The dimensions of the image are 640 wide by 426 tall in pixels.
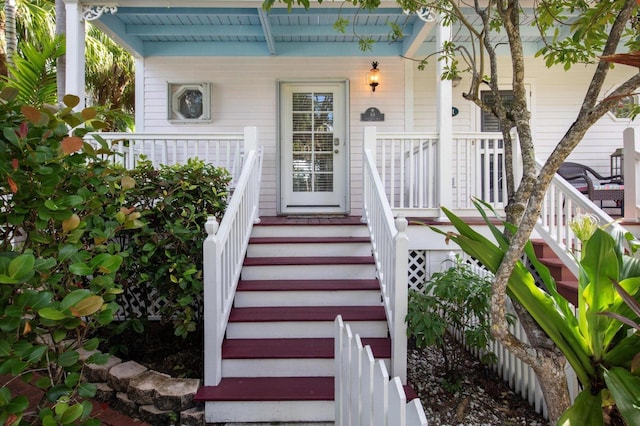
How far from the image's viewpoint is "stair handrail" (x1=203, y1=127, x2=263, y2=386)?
2.64 metres

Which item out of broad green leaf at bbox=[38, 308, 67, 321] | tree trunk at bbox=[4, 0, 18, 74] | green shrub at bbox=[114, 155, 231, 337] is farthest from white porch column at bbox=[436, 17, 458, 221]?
tree trunk at bbox=[4, 0, 18, 74]

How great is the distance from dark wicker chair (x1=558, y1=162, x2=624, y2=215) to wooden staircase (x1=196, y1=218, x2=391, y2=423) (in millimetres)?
3024

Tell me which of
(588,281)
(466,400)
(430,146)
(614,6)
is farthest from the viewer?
(430,146)

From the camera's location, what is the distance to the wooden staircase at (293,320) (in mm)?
2543

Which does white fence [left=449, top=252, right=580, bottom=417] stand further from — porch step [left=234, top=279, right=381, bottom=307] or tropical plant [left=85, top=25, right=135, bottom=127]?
tropical plant [left=85, top=25, right=135, bottom=127]

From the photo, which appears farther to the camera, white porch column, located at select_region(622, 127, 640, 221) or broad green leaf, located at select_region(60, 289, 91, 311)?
white porch column, located at select_region(622, 127, 640, 221)

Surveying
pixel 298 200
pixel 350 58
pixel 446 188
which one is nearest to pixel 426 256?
pixel 446 188

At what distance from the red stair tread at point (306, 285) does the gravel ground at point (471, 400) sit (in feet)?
2.52

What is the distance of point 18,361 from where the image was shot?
1.11 meters

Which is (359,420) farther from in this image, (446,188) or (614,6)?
(446,188)

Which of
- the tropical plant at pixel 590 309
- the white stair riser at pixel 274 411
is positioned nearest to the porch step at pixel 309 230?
the white stair riser at pixel 274 411

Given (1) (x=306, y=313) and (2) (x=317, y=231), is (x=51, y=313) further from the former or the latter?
(2) (x=317, y=231)

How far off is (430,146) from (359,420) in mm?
3480

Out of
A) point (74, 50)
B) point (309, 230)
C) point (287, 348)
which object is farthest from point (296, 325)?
point (74, 50)
